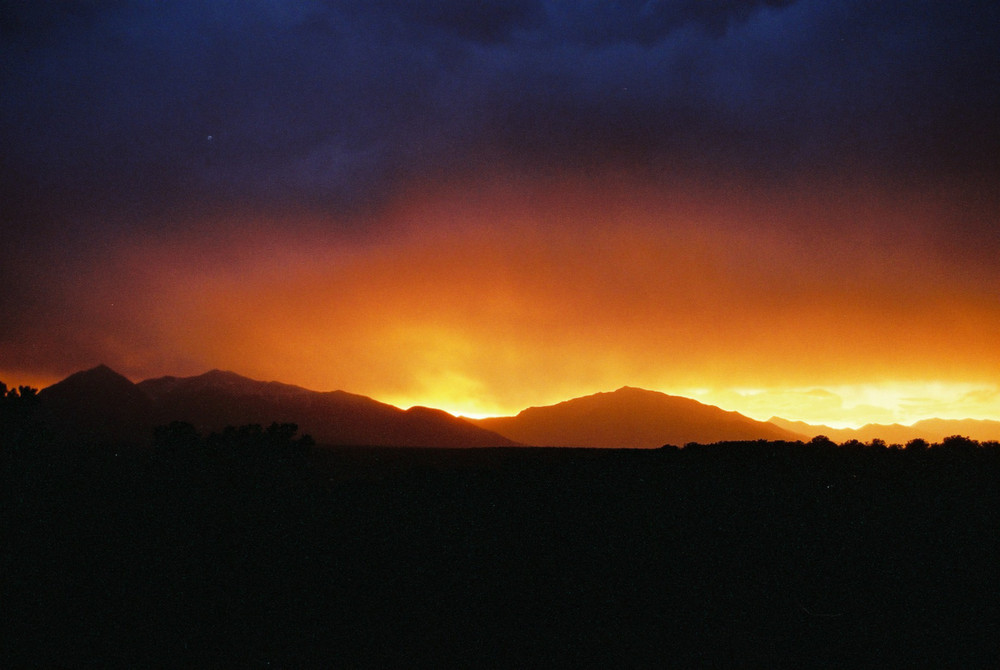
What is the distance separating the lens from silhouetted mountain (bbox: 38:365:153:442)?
13962cm

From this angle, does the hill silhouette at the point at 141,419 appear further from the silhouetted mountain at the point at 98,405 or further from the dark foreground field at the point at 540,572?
the dark foreground field at the point at 540,572

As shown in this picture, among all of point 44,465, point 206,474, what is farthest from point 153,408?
point 206,474

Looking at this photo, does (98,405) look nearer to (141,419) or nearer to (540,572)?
(141,419)

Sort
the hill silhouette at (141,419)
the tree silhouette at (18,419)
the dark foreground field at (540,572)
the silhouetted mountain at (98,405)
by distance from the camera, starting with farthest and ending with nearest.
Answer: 1. the hill silhouette at (141,419)
2. the silhouetted mountain at (98,405)
3. the tree silhouette at (18,419)
4. the dark foreground field at (540,572)

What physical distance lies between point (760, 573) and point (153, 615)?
65.8 feet

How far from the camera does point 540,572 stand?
17.9 metres

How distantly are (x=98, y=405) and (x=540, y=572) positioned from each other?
192348 mm

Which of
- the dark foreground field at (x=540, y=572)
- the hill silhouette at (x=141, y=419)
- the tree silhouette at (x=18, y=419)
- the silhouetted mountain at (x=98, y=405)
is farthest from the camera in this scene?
the hill silhouette at (x=141, y=419)

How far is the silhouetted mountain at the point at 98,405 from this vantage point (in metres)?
140

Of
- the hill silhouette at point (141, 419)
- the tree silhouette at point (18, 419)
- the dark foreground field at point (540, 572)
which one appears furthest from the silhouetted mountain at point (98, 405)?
the dark foreground field at point (540, 572)

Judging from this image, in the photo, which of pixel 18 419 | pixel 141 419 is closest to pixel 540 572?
pixel 18 419

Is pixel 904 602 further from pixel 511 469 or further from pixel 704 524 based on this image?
pixel 511 469

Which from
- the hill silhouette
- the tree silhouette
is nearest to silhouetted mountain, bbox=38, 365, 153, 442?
the hill silhouette

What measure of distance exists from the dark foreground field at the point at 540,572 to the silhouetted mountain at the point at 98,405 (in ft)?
423
